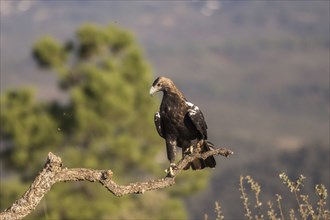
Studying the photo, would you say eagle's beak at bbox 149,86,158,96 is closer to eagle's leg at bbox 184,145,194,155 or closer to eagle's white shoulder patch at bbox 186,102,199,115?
eagle's white shoulder patch at bbox 186,102,199,115

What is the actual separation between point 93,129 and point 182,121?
858 inches

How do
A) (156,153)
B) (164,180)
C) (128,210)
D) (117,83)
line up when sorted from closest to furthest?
(164,180)
(128,210)
(117,83)
(156,153)

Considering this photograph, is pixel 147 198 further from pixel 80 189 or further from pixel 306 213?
pixel 306 213

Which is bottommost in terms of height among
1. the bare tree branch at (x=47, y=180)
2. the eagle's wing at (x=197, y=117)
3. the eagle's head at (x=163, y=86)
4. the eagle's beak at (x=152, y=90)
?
the bare tree branch at (x=47, y=180)

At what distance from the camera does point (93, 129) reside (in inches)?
1185

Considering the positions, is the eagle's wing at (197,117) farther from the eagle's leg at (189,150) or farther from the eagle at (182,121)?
the eagle's leg at (189,150)

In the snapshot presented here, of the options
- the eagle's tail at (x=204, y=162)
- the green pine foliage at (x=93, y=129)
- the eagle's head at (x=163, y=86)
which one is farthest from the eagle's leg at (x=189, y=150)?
the green pine foliage at (x=93, y=129)

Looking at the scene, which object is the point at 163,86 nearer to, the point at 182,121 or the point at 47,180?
the point at 182,121

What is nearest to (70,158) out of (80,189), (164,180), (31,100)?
(80,189)

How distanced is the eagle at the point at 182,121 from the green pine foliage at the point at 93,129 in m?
18.9

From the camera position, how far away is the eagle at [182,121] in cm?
838

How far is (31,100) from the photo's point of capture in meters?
30.3

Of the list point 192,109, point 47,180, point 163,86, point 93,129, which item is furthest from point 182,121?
point 93,129

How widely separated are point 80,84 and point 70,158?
430cm
